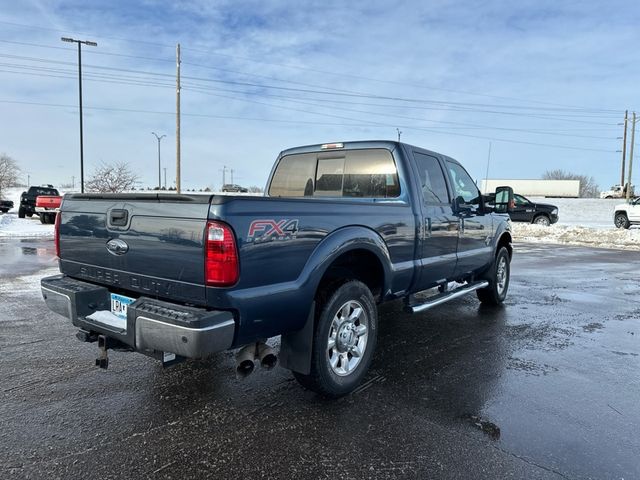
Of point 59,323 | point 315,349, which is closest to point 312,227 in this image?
point 315,349

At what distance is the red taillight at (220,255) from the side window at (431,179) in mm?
2555

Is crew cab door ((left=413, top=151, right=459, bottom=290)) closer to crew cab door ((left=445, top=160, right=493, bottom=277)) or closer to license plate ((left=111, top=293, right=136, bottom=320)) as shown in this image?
crew cab door ((left=445, top=160, right=493, bottom=277))

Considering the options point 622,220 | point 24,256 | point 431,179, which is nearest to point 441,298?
point 431,179

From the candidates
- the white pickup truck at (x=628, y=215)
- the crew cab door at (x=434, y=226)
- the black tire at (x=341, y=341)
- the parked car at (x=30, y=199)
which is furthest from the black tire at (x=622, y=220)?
the parked car at (x=30, y=199)

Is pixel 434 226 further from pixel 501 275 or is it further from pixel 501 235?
pixel 501 275

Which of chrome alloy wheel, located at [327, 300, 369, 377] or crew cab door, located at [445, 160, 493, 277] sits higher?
crew cab door, located at [445, 160, 493, 277]

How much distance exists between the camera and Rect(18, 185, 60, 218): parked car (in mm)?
25531

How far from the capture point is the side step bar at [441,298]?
180 inches

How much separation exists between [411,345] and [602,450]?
2.18 m

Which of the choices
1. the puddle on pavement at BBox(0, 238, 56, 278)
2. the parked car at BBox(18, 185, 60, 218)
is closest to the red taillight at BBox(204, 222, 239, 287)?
the puddle on pavement at BBox(0, 238, 56, 278)

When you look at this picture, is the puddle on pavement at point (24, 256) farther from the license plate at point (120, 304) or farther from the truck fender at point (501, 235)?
the truck fender at point (501, 235)

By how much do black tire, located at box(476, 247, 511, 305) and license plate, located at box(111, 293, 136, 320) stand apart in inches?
196

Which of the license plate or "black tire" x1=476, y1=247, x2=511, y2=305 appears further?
"black tire" x1=476, y1=247, x2=511, y2=305

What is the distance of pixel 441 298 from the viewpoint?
5016 millimetres
